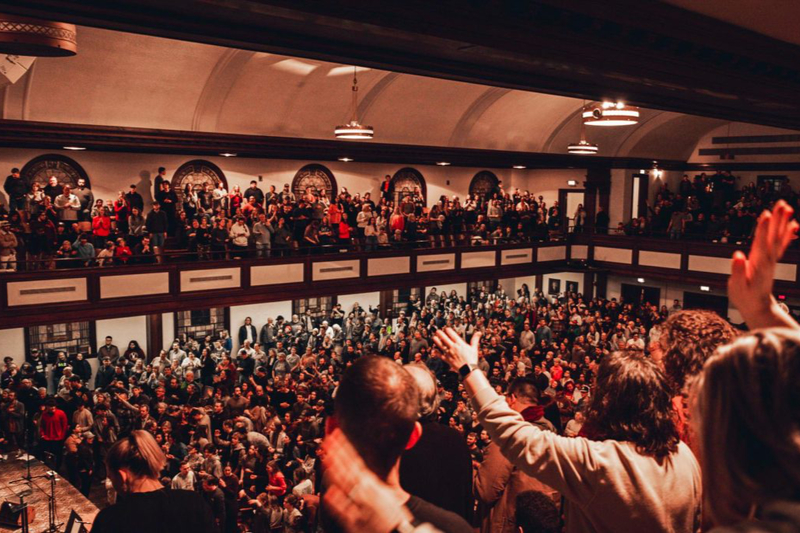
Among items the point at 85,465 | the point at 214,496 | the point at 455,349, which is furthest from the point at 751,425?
the point at 85,465

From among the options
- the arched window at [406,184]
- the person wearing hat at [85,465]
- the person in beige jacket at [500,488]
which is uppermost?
the arched window at [406,184]

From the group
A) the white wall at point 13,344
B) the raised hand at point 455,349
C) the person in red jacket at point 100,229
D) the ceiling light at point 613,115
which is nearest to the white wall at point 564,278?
the ceiling light at point 613,115

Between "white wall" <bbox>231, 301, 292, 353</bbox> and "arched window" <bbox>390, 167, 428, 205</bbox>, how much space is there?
16.7 ft

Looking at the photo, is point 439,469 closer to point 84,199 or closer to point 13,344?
point 84,199

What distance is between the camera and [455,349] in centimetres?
203

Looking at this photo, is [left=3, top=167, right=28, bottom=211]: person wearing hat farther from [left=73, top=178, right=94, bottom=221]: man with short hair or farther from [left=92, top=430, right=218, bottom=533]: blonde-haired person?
[left=92, top=430, right=218, bottom=533]: blonde-haired person

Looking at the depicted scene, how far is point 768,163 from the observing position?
72.0 feet

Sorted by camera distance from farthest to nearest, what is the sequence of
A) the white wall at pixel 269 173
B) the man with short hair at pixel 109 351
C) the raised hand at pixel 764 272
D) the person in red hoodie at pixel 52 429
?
the white wall at pixel 269 173, the man with short hair at pixel 109 351, the person in red hoodie at pixel 52 429, the raised hand at pixel 764 272

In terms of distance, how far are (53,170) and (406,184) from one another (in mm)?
10209

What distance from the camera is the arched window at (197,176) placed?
1658 cm

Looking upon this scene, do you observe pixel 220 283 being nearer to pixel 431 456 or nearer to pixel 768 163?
pixel 431 456

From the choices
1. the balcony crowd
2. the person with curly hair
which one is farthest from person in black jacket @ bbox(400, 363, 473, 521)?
the person with curly hair

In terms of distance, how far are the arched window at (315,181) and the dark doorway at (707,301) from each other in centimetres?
1114

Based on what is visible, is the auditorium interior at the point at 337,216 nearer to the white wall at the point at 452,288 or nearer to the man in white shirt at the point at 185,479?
the white wall at the point at 452,288
